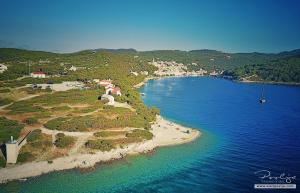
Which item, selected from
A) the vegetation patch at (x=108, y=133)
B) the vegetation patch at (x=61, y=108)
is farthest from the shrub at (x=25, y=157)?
the vegetation patch at (x=61, y=108)

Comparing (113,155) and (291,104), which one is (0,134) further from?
(291,104)

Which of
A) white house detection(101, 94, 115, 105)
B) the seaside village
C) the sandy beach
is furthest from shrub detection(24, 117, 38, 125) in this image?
white house detection(101, 94, 115, 105)

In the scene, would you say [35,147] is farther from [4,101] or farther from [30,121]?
[4,101]

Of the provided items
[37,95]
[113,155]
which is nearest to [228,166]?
[113,155]

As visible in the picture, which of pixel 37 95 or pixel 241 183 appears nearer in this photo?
pixel 241 183

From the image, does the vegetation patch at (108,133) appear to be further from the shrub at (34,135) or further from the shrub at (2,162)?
the shrub at (2,162)
